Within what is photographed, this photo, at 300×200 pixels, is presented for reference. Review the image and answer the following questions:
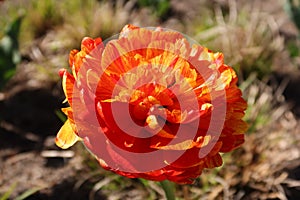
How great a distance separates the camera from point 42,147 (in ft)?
7.47

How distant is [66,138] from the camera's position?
1338 mm

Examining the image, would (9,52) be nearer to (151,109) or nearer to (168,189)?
(168,189)

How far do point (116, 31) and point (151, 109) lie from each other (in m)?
1.63

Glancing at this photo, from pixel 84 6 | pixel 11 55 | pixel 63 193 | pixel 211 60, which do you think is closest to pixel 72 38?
pixel 84 6

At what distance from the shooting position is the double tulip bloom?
127 centimetres

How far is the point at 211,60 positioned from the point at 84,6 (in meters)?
1.69

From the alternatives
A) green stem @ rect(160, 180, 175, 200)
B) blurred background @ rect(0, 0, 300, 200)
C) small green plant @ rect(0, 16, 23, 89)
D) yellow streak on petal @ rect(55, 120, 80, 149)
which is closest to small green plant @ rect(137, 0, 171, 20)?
blurred background @ rect(0, 0, 300, 200)

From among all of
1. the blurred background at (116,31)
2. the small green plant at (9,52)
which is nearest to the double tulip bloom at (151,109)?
the blurred background at (116,31)

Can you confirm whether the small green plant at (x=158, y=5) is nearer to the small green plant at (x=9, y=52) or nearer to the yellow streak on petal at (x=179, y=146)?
the small green plant at (x=9, y=52)

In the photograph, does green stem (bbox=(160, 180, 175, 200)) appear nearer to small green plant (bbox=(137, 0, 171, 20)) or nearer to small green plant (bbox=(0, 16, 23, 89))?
small green plant (bbox=(0, 16, 23, 89))

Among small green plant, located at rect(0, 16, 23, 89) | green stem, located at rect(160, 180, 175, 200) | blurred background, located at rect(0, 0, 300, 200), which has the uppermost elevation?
small green plant, located at rect(0, 16, 23, 89)

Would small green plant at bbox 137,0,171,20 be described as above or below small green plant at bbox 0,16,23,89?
below

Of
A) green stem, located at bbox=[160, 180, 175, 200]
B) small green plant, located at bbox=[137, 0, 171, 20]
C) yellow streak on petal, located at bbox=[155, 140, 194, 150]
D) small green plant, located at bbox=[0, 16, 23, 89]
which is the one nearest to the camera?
yellow streak on petal, located at bbox=[155, 140, 194, 150]

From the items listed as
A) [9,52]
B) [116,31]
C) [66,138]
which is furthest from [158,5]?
[66,138]
